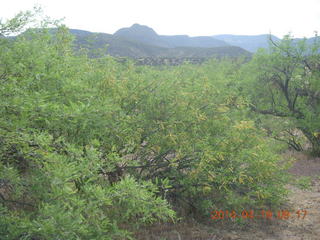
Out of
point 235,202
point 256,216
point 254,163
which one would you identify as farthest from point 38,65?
point 256,216

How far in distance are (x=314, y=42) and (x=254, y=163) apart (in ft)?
36.7

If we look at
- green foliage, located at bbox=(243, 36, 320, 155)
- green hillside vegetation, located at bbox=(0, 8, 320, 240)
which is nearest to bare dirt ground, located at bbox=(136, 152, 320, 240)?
green hillside vegetation, located at bbox=(0, 8, 320, 240)

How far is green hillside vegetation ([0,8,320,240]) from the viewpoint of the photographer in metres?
3.37

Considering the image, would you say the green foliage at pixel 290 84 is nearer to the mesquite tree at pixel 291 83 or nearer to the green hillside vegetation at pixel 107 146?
the mesquite tree at pixel 291 83

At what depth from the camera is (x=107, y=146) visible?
5.61 metres

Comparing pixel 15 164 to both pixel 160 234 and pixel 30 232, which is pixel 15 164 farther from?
Result: pixel 160 234

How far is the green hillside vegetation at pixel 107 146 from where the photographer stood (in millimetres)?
→ 3371

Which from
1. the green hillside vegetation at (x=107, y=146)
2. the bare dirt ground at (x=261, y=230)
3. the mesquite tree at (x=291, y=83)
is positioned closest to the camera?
the green hillside vegetation at (x=107, y=146)
